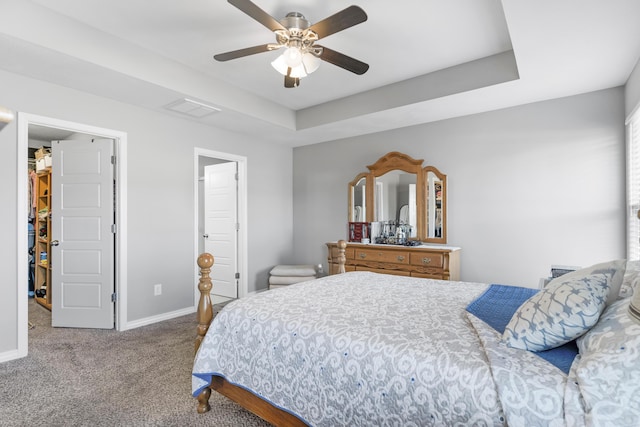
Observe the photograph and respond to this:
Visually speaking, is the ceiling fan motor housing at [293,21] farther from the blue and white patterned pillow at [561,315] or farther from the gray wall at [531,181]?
the gray wall at [531,181]

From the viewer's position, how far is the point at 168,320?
385 cm

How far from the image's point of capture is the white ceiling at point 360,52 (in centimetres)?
229

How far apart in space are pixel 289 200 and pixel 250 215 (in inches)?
32.4

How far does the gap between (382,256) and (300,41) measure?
2.61 m

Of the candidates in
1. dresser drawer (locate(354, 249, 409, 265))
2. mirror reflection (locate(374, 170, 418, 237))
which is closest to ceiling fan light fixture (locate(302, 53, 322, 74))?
mirror reflection (locate(374, 170, 418, 237))

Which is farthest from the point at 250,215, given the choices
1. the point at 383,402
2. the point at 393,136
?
the point at 383,402

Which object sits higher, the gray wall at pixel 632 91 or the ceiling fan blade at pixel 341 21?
the ceiling fan blade at pixel 341 21

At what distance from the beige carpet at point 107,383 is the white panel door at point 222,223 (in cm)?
157

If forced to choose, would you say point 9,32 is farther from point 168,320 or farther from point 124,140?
point 168,320

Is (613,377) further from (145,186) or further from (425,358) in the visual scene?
(145,186)

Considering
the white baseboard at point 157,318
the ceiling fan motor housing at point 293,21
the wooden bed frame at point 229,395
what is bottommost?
the white baseboard at point 157,318

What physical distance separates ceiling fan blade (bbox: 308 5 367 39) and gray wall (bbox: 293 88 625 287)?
94.4 inches

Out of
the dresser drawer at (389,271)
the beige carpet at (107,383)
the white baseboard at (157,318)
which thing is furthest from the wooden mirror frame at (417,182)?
the beige carpet at (107,383)

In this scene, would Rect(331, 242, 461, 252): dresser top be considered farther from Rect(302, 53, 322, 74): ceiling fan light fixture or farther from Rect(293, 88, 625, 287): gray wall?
Rect(302, 53, 322, 74): ceiling fan light fixture
